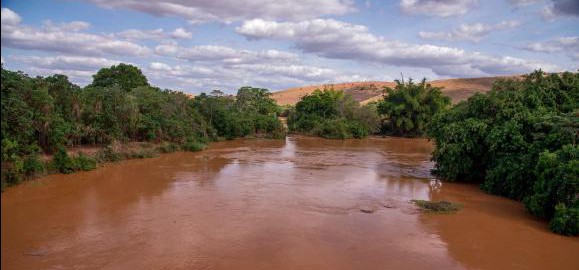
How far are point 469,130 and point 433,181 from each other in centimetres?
264

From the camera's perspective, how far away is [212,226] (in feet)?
37.5

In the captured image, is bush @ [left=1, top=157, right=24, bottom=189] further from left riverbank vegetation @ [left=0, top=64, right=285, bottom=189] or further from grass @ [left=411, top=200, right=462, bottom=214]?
grass @ [left=411, top=200, right=462, bottom=214]

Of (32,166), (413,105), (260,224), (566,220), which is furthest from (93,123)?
(413,105)

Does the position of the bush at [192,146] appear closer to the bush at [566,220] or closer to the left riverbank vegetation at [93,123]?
the left riverbank vegetation at [93,123]

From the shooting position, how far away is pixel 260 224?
11.7 meters

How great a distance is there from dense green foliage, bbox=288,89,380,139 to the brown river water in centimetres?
1924

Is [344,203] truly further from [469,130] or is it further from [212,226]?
[469,130]

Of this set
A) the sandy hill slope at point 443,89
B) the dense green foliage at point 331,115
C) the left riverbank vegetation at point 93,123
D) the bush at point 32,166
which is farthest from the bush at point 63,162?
the sandy hill slope at point 443,89

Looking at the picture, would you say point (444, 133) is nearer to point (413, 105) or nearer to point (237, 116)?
point (237, 116)

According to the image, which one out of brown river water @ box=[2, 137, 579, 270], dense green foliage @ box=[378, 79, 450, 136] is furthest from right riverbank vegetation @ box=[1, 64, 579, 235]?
dense green foliage @ box=[378, 79, 450, 136]

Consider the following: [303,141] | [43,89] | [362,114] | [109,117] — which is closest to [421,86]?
[362,114]

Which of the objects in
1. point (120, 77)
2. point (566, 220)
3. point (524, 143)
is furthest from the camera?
point (120, 77)

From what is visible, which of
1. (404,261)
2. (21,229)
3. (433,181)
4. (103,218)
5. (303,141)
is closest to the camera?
(404,261)

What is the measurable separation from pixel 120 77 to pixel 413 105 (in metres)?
24.0
